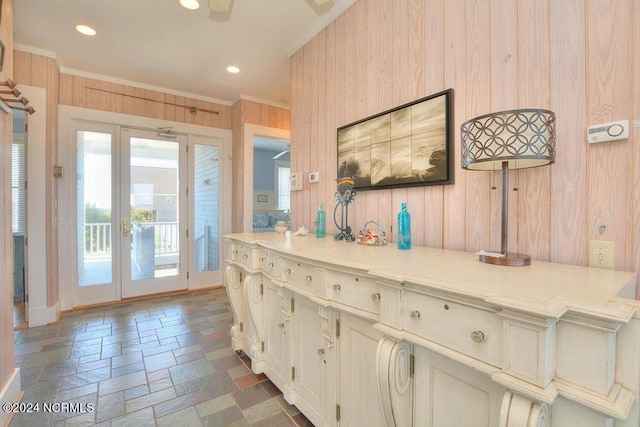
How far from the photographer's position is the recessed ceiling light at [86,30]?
8.60 ft

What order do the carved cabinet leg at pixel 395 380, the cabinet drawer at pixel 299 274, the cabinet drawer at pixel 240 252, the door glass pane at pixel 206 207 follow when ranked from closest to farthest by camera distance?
the carved cabinet leg at pixel 395 380, the cabinet drawer at pixel 299 274, the cabinet drawer at pixel 240 252, the door glass pane at pixel 206 207

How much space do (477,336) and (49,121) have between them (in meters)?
4.26

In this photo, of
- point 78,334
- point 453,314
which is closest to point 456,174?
point 453,314

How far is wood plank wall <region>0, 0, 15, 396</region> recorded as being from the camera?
1668mm

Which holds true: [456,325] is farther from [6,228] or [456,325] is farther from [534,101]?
[6,228]

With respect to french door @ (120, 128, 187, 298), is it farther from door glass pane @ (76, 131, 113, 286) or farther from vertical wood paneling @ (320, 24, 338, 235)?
vertical wood paneling @ (320, 24, 338, 235)

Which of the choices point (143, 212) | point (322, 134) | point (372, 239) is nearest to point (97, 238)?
point (143, 212)

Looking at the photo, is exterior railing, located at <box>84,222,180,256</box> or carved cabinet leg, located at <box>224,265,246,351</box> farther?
exterior railing, located at <box>84,222,180,256</box>

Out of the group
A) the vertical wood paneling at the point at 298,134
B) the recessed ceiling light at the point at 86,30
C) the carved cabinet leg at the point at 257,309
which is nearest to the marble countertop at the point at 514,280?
the carved cabinet leg at the point at 257,309

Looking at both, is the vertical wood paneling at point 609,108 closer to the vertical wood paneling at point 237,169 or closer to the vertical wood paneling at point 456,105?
the vertical wood paneling at point 456,105

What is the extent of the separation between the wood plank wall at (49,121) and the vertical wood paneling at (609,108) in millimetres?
4380

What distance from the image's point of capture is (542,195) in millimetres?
1214

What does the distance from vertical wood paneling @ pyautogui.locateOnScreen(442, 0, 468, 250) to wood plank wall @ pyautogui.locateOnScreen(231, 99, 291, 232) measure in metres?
2.96

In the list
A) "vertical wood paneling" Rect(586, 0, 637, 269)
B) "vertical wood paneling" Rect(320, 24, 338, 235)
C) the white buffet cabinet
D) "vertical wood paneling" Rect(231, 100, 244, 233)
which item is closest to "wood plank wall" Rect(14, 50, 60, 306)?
"vertical wood paneling" Rect(231, 100, 244, 233)
